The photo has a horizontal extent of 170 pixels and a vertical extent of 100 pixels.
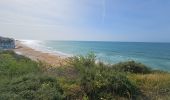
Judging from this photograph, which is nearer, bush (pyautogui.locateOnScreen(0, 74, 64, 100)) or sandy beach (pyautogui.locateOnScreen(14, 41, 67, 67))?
bush (pyautogui.locateOnScreen(0, 74, 64, 100))

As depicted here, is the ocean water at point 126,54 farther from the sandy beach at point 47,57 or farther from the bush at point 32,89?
the sandy beach at point 47,57

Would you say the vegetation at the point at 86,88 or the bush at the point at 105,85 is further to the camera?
the bush at the point at 105,85

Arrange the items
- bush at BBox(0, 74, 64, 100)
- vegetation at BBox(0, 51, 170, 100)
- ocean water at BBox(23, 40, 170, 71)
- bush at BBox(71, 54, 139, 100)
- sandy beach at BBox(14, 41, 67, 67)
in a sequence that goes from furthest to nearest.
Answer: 1. ocean water at BBox(23, 40, 170, 71)
2. sandy beach at BBox(14, 41, 67, 67)
3. bush at BBox(71, 54, 139, 100)
4. vegetation at BBox(0, 51, 170, 100)
5. bush at BBox(0, 74, 64, 100)

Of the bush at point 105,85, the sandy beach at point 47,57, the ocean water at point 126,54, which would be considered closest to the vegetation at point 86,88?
the bush at point 105,85

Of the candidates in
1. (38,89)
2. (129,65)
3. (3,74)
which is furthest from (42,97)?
(129,65)

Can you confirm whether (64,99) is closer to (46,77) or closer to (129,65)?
(46,77)

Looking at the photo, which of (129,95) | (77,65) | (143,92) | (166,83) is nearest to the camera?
(129,95)

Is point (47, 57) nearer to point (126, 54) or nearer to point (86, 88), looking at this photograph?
point (126, 54)

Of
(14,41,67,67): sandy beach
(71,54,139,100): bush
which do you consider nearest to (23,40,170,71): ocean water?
(71,54,139,100): bush

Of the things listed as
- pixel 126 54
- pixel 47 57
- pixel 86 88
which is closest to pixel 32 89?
pixel 86 88

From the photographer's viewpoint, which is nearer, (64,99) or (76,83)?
(64,99)

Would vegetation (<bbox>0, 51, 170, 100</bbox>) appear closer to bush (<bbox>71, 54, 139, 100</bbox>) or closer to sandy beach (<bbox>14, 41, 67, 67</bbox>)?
bush (<bbox>71, 54, 139, 100</bbox>)

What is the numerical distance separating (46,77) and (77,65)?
71.4 inches

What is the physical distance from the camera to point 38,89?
7.29 meters
